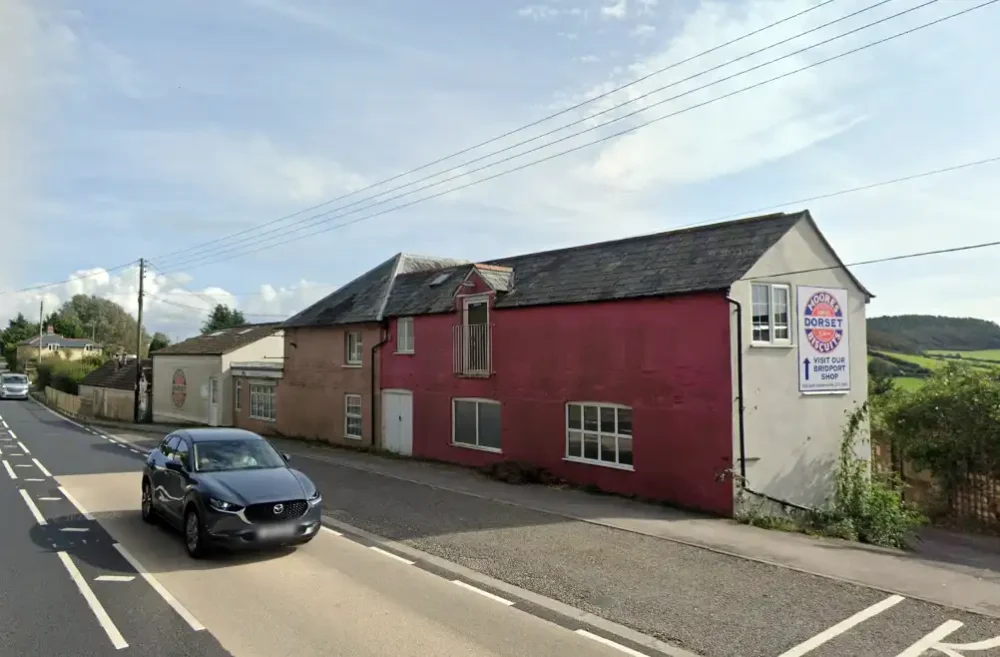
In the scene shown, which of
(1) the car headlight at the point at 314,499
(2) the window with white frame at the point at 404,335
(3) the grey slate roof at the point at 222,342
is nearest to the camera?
(1) the car headlight at the point at 314,499

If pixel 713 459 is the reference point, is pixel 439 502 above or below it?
below

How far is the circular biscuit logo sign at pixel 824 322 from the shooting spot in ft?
47.2

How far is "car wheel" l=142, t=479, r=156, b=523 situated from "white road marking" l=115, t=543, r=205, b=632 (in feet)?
4.95

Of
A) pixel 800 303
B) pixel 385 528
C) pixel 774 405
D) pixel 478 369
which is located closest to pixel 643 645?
pixel 385 528

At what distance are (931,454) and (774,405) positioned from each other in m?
6.53

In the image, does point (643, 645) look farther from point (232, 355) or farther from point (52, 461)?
point (232, 355)

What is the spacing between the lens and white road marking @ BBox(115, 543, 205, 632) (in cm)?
652

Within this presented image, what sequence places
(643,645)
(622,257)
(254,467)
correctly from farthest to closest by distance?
(622,257)
(254,467)
(643,645)

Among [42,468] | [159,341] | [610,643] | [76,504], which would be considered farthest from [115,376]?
[159,341]

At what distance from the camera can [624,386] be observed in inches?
Answer: 578

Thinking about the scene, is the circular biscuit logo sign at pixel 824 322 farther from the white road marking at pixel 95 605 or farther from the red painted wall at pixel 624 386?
the white road marking at pixel 95 605

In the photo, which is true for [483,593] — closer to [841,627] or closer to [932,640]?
[841,627]

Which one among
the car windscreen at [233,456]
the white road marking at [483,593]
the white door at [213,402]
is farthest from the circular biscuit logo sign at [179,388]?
the white road marking at [483,593]

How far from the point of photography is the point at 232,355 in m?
32.2
